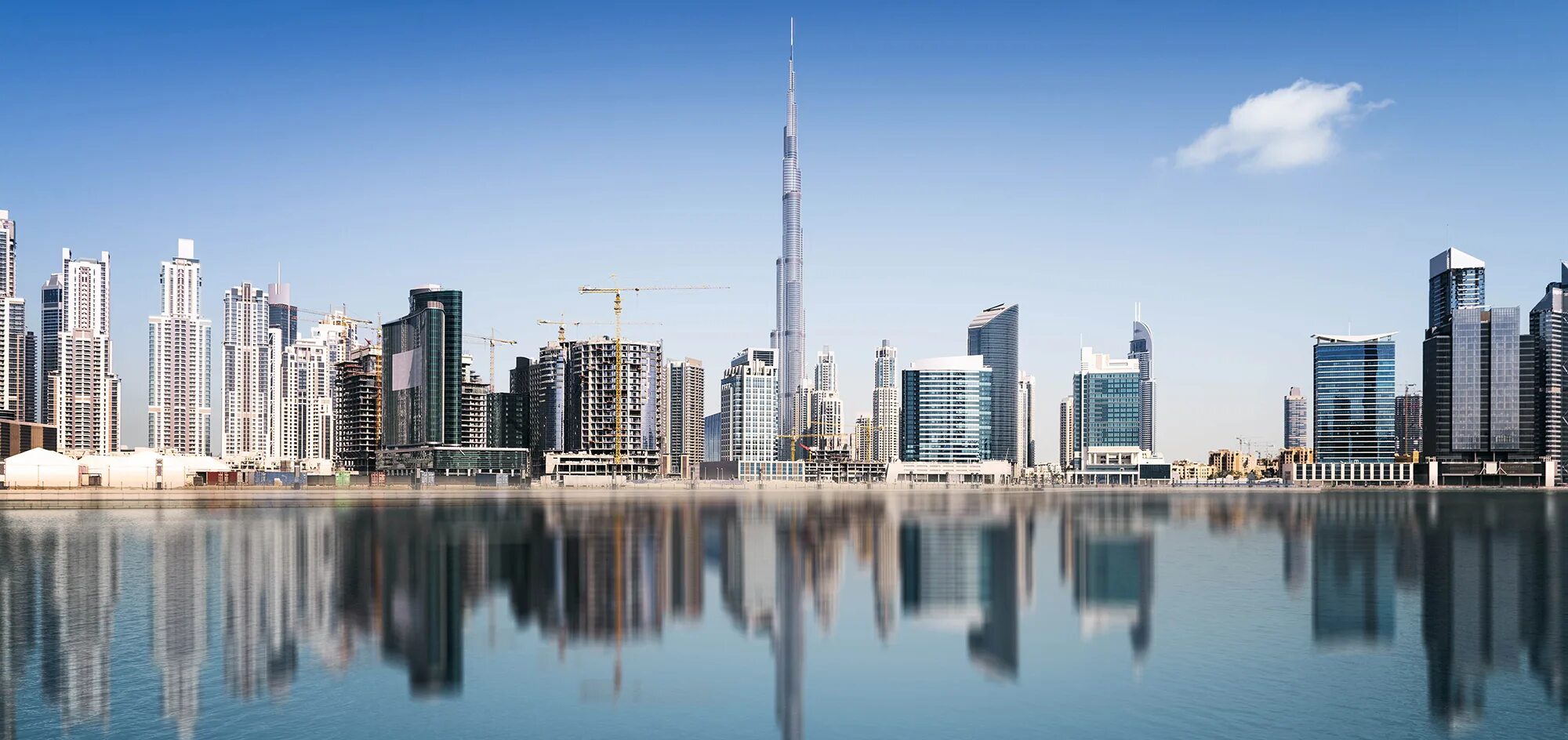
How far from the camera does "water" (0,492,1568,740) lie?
39.1 meters

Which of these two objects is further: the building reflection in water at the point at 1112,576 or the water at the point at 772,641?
the building reflection in water at the point at 1112,576

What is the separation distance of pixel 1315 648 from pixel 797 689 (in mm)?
23838

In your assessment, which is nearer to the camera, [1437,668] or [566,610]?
[1437,668]

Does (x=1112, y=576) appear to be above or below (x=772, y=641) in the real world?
below

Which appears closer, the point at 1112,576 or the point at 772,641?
the point at 772,641

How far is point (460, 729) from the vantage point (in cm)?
3781

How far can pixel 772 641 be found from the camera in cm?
5481

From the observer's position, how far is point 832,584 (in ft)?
251

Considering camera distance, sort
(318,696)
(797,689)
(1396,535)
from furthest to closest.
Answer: (1396,535), (797,689), (318,696)

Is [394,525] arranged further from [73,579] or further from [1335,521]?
[1335,521]

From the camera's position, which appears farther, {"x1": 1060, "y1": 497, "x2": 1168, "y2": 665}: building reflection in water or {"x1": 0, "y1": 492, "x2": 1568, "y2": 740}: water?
{"x1": 1060, "y1": 497, "x2": 1168, "y2": 665}: building reflection in water

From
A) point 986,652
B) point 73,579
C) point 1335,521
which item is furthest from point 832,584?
point 1335,521

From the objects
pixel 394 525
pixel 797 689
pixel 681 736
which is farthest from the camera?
pixel 394 525

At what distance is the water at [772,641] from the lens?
39.1 m
